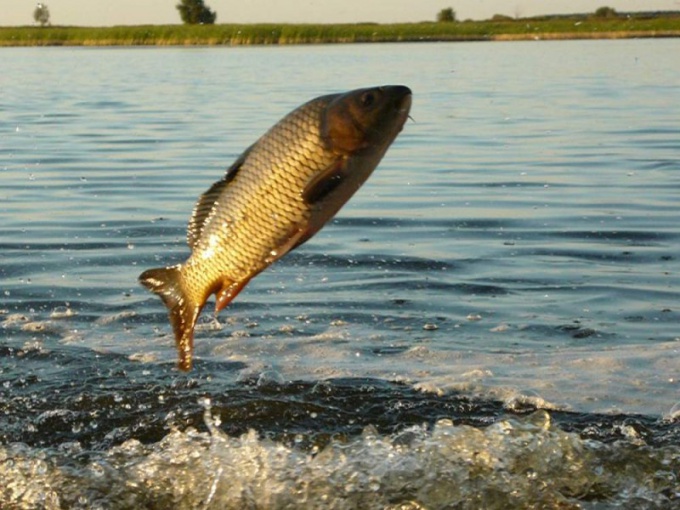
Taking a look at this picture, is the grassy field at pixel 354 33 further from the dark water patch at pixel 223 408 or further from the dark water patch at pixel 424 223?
the dark water patch at pixel 223 408

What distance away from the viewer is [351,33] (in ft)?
229

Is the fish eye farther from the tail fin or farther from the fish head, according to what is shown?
the tail fin

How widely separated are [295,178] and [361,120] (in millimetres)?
256

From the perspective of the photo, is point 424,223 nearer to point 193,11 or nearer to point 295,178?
point 295,178

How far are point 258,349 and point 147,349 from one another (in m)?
0.68

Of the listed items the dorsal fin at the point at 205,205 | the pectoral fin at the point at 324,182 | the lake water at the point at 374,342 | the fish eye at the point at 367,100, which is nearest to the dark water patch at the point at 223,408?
the lake water at the point at 374,342

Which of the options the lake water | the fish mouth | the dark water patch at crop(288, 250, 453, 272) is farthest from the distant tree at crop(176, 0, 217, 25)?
the fish mouth

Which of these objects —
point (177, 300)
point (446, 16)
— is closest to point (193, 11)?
point (446, 16)

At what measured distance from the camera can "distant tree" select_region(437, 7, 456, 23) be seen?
86219 millimetres

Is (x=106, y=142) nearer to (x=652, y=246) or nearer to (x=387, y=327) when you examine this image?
(x=652, y=246)

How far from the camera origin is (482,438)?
6.17m

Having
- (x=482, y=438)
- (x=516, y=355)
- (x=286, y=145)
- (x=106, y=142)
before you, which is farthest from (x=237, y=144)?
(x=286, y=145)

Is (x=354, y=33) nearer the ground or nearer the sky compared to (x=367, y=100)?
nearer the ground

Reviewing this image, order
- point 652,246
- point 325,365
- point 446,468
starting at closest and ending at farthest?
1. point 446,468
2. point 325,365
3. point 652,246
